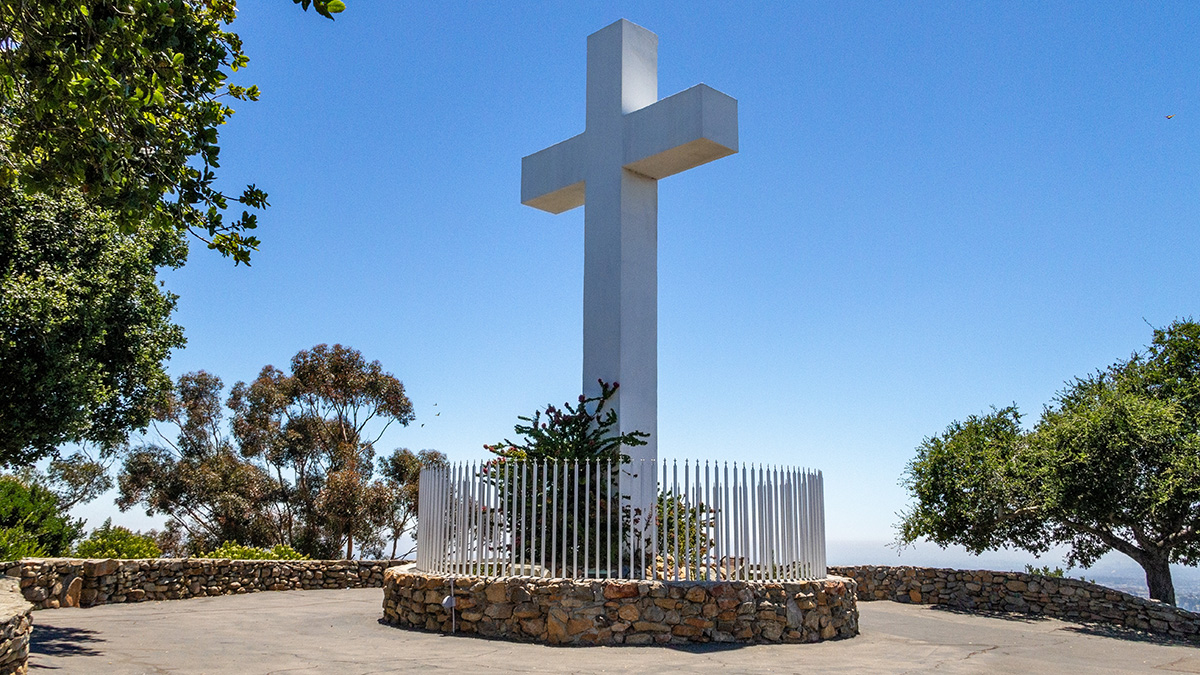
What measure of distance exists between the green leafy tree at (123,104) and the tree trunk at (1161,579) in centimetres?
1673

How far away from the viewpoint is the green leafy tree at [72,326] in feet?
38.3

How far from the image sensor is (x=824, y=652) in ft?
32.5

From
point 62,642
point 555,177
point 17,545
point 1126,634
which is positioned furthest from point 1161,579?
point 17,545

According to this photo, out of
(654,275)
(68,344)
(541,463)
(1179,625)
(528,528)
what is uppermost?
(654,275)

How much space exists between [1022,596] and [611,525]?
10.2 m

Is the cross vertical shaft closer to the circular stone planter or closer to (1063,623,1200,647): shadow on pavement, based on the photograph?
the circular stone planter

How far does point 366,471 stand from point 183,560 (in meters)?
13.0

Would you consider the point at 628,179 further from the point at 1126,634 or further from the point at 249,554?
the point at 249,554

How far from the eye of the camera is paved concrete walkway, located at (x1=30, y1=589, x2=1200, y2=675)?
8531mm

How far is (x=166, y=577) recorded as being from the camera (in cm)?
1548

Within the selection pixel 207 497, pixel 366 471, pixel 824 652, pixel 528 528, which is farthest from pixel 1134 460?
pixel 207 497

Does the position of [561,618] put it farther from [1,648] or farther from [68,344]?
[68,344]

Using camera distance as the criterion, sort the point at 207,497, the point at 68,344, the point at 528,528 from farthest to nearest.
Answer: the point at 207,497 → the point at 68,344 → the point at 528,528

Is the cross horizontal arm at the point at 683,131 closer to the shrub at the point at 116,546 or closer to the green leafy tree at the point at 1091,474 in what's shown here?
the green leafy tree at the point at 1091,474
